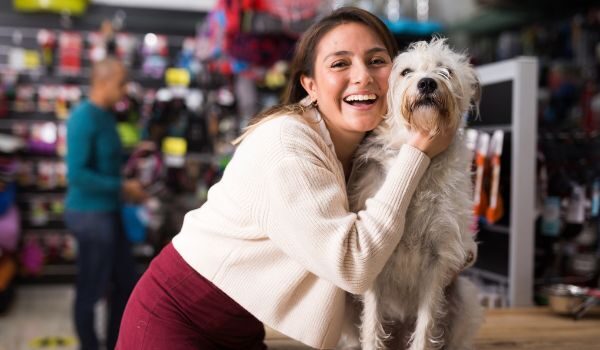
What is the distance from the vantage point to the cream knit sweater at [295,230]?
60.9 inches

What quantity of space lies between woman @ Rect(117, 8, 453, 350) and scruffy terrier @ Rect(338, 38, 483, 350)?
0.25 ft

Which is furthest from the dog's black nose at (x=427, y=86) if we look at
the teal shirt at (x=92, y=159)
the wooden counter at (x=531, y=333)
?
the teal shirt at (x=92, y=159)

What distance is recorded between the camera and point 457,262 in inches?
70.0

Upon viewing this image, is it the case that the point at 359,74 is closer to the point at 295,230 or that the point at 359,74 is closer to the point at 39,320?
the point at 295,230

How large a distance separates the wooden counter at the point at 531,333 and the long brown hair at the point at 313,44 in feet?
2.96

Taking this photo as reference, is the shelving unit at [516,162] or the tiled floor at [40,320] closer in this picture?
the shelving unit at [516,162]

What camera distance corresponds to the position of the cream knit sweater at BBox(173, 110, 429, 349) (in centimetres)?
155

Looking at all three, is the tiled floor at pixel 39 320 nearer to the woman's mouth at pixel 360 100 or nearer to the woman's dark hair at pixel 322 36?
the woman's dark hair at pixel 322 36

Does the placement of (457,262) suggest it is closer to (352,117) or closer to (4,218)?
(352,117)

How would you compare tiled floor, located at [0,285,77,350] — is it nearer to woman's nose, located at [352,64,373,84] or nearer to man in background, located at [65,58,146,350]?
man in background, located at [65,58,146,350]

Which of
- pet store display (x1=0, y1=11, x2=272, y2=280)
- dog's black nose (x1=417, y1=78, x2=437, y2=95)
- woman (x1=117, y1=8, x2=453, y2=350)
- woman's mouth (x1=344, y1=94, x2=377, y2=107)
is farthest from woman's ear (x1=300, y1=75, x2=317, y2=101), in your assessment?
pet store display (x1=0, y1=11, x2=272, y2=280)

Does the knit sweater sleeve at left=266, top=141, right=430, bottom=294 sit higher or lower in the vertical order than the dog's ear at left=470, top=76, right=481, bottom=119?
lower

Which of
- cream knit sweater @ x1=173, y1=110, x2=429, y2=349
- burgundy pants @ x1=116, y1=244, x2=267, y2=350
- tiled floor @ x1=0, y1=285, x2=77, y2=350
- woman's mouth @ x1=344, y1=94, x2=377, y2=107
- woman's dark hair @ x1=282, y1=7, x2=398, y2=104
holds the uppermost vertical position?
woman's dark hair @ x1=282, y1=7, x2=398, y2=104

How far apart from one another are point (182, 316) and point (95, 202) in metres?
2.33
